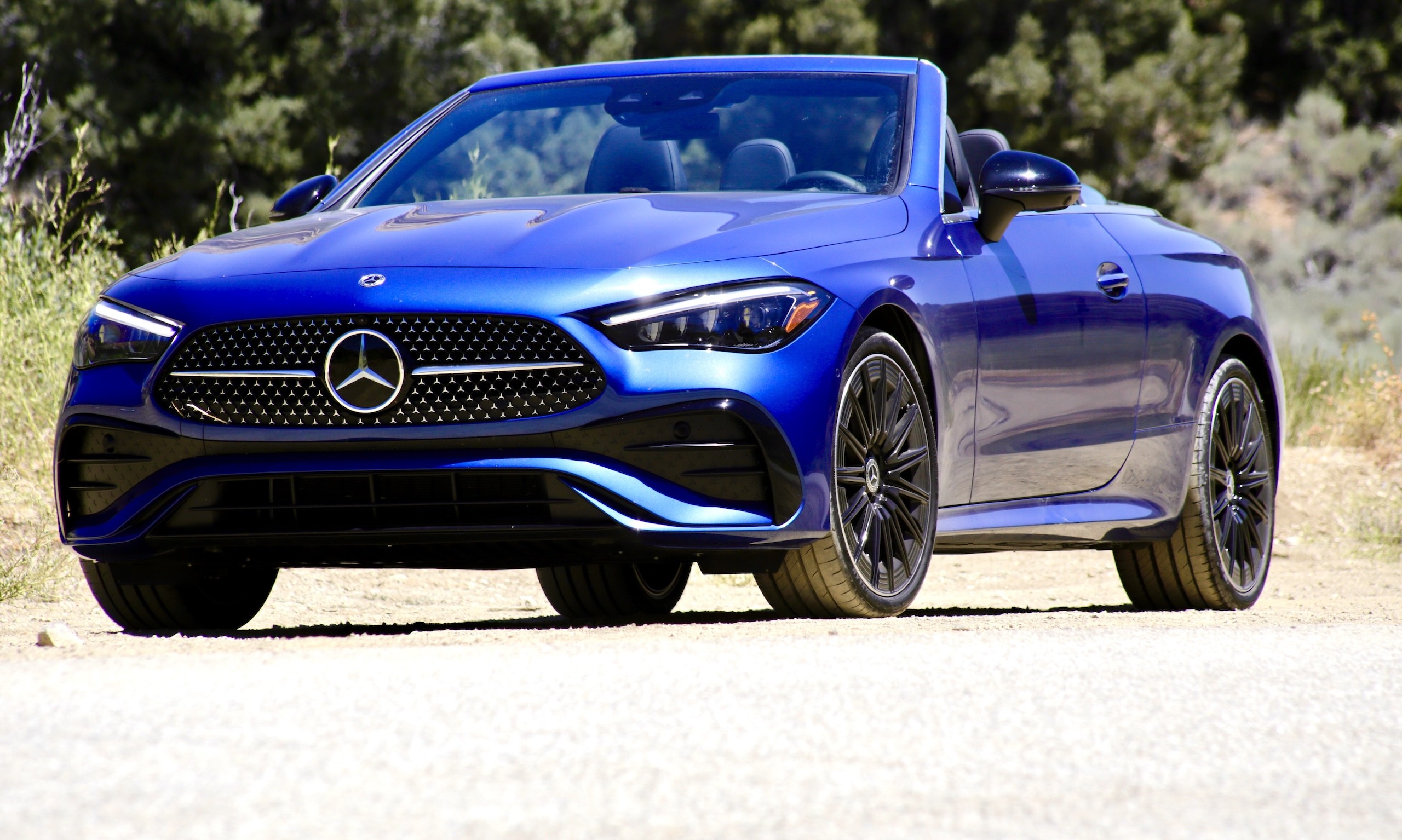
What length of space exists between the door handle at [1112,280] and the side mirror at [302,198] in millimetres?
2444

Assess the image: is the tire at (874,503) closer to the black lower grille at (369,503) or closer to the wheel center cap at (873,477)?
the wheel center cap at (873,477)

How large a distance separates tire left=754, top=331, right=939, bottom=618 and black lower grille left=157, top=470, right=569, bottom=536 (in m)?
0.69

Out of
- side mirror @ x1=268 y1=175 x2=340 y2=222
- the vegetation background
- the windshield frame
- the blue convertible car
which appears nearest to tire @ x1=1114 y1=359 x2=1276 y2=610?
the blue convertible car

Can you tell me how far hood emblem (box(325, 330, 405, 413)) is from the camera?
185 inches

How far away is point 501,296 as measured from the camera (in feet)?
15.3

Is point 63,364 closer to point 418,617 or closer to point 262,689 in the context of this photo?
point 418,617

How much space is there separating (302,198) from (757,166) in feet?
4.87

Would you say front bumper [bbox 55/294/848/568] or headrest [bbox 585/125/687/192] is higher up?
headrest [bbox 585/125/687/192]

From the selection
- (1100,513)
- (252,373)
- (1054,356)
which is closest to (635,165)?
(1054,356)

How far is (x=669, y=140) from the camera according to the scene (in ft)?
19.8

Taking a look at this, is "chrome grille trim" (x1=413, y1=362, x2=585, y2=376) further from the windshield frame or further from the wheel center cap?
the windshield frame

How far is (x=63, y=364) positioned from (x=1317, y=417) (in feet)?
29.2

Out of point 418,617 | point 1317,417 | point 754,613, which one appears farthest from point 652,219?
point 1317,417

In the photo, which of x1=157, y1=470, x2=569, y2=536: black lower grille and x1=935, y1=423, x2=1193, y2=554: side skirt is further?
x1=935, y1=423, x2=1193, y2=554: side skirt
